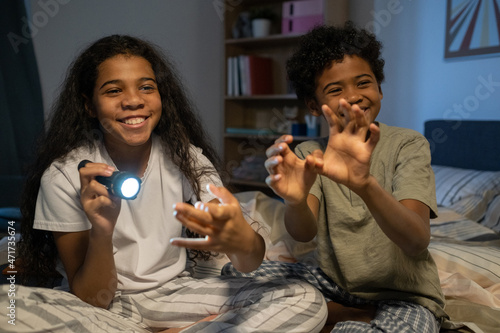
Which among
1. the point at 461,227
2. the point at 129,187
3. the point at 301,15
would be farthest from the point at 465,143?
the point at 129,187

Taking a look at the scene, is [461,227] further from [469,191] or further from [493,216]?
[469,191]

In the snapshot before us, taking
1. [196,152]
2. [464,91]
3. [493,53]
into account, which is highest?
[493,53]

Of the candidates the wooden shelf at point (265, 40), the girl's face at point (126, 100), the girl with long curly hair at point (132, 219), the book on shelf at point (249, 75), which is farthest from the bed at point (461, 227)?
the book on shelf at point (249, 75)

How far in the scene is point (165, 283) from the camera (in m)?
1.12

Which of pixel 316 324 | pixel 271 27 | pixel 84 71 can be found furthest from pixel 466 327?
pixel 271 27

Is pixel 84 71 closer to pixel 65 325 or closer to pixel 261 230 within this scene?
pixel 65 325

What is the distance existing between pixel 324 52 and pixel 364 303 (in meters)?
0.64

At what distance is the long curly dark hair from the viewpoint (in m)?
1.15

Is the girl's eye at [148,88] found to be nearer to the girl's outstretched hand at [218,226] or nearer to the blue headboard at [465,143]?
the girl's outstretched hand at [218,226]

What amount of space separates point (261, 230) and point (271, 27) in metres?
2.09

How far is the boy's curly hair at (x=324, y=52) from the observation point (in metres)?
1.17

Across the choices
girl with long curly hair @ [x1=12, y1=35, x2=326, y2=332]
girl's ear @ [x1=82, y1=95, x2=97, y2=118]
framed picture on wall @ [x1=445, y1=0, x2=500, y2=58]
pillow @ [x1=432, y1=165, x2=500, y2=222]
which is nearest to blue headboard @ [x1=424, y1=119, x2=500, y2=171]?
pillow @ [x1=432, y1=165, x2=500, y2=222]

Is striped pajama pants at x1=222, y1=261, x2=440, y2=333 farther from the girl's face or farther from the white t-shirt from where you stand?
the girl's face

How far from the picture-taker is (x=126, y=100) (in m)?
1.08
